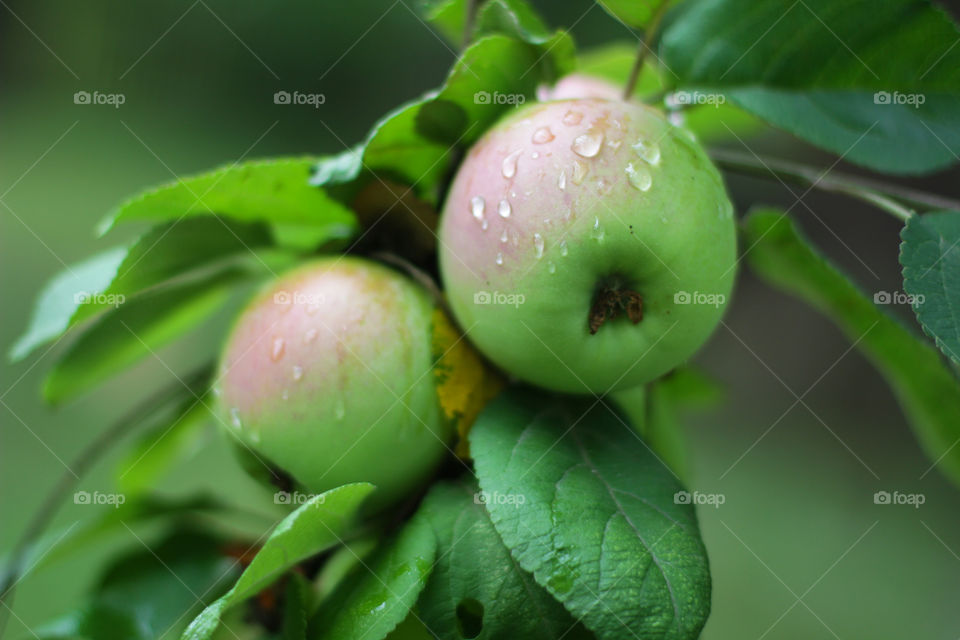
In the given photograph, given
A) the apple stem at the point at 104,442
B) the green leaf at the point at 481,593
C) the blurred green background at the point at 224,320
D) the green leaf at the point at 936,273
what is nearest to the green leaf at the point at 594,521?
the green leaf at the point at 481,593

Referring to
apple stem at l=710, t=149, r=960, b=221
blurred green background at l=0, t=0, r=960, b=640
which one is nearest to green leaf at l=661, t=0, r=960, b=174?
apple stem at l=710, t=149, r=960, b=221

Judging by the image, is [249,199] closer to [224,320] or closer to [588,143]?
[588,143]

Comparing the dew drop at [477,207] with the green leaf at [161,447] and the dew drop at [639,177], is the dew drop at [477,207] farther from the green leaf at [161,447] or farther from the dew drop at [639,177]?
A: the green leaf at [161,447]

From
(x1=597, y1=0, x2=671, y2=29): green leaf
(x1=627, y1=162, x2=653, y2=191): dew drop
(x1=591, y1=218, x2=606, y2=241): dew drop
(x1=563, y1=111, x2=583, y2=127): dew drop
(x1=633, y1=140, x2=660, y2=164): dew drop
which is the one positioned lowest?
(x1=591, y1=218, x2=606, y2=241): dew drop

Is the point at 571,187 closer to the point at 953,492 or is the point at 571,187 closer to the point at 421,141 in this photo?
the point at 421,141

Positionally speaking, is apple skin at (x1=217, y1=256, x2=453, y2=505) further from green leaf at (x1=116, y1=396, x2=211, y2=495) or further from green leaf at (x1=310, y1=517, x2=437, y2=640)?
green leaf at (x1=116, y1=396, x2=211, y2=495)

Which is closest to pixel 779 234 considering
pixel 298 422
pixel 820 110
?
pixel 820 110
